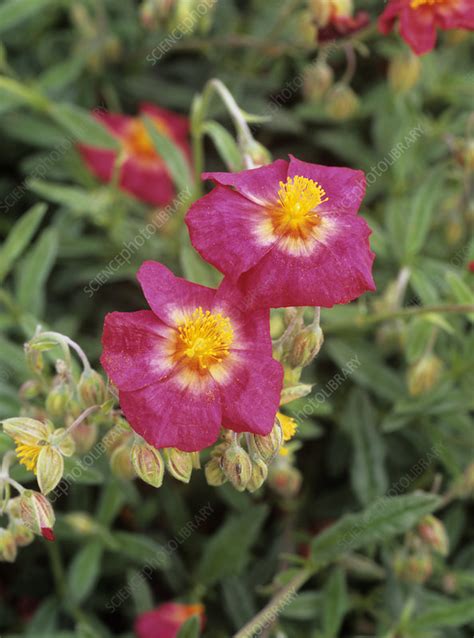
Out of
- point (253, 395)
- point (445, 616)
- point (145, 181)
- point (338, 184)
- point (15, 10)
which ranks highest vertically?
point (15, 10)

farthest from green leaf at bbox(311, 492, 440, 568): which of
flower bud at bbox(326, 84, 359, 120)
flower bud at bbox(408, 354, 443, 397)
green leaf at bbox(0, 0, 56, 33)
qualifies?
green leaf at bbox(0, 0, 56, 33)

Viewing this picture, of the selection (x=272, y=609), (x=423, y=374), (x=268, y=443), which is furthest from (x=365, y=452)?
(x=268, y=443)

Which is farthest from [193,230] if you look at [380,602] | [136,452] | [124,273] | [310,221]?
[380,602]

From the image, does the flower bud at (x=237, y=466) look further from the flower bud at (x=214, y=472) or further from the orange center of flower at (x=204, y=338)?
the orange center of flower at (x=204, y=338)

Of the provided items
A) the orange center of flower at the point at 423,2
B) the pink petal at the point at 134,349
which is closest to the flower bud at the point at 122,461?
the pink petal at the point at 134,349

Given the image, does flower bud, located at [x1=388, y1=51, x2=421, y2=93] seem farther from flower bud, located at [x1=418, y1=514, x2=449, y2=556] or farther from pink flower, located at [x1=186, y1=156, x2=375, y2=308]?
flower bud, located at [x1=418, y1=514, x2=449, y2=556]

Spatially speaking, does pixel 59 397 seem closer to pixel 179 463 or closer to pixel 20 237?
pixel 179 463
